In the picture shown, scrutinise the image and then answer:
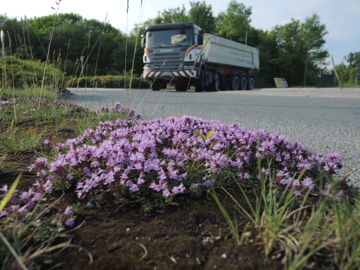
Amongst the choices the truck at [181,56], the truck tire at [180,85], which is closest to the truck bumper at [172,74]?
the truck at [181,56]

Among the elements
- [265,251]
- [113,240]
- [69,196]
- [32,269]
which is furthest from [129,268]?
[69,196]

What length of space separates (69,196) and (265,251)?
41.8 inches

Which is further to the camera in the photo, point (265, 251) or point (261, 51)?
point (261, 51)

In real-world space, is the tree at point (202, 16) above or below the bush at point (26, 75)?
above

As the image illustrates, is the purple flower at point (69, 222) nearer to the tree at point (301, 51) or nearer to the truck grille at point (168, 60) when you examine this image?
the truck grille at point (168, 60)

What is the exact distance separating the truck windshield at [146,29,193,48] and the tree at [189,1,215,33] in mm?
37860

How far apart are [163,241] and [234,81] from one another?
2039cm

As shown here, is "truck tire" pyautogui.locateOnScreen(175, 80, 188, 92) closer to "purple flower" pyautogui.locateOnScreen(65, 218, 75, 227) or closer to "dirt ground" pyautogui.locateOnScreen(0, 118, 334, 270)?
"dirt ground" pyautogui.locateOnScreen(0, 118, 334, 270)

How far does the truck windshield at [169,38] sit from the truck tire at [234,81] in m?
7.07

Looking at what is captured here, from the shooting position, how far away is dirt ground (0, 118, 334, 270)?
1161mm

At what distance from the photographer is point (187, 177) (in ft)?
5.98

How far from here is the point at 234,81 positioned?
20.9 meters

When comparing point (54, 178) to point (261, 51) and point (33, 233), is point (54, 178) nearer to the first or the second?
point (33, 233)

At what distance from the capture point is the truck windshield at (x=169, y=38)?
14062 millimetres
